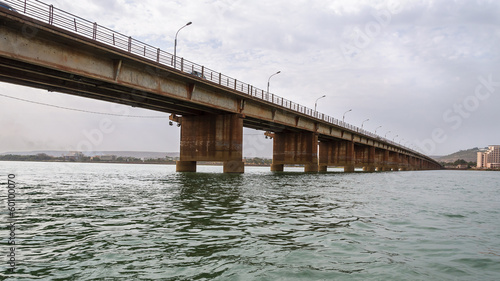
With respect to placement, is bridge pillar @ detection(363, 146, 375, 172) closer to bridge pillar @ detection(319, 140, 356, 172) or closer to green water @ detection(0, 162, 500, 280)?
bridge pillar @ detection(319, 140, 356, 172)

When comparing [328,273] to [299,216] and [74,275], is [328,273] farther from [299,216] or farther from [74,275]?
[299,216]

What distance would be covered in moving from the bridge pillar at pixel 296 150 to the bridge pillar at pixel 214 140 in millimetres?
24473

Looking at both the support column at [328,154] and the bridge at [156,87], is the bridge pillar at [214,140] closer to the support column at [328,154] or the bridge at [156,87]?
the bridge at [156,87]

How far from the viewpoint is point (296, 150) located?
68.3 meters

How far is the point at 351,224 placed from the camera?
1084 centimetres

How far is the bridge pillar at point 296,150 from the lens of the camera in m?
66.7

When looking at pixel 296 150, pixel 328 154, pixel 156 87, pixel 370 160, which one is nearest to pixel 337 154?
pixel 328 154

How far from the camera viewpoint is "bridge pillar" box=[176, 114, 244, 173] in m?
44.5

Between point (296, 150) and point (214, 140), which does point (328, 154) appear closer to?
point (296, 150)

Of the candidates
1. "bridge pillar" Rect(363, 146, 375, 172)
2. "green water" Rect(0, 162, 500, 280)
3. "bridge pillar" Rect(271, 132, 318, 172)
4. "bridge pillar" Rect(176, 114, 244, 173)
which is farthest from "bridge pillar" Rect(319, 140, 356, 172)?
"green water" Rect(0, 162, 500, 280)

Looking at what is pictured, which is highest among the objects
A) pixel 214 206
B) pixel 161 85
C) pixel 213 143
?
pixel 161 85

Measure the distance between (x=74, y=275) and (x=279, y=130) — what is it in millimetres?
63626

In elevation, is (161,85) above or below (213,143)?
above

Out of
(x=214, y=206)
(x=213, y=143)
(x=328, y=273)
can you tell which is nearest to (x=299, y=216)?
(x=214, y=206)
